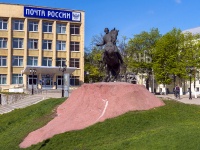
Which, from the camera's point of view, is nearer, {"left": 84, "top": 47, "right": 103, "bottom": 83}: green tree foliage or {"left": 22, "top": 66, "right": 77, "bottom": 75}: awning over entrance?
{"left": 22, "top": 66, "right": 77, "bottom": 75}: awning over entrance

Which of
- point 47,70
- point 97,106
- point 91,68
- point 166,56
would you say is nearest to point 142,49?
point 166,56

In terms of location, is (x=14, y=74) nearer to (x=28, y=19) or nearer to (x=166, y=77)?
(x=28, y=19)

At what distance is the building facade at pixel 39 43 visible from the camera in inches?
2275

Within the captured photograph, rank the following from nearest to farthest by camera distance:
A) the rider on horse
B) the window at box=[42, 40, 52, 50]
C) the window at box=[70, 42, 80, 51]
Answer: the rider on horse, the window at box=[42, 40, 52, 50], the window at box=[70, 42, 80, 51]

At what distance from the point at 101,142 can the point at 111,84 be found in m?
4.20

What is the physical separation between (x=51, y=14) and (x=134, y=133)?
50001 millimetres

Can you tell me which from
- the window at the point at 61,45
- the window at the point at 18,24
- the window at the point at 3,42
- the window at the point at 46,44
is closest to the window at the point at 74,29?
the window at the point at 61,45

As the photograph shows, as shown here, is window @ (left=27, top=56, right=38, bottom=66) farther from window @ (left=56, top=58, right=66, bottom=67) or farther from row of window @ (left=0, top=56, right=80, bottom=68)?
window @ (left=56, top=58, right=66, bottom=67)

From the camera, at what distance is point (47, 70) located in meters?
56.7

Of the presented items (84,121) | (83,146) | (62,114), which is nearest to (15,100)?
(62,114)

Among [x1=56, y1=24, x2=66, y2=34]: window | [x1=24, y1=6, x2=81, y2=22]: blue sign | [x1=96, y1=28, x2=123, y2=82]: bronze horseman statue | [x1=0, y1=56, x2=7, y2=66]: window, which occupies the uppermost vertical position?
[x1=24, y1=6, x2=81, y2=22]: blue sign

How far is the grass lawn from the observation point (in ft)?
33.2

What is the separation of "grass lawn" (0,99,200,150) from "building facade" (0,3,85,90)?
137ft

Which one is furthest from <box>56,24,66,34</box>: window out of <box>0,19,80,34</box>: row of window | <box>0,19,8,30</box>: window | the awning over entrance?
<box>0,19,8,30</box>: window
